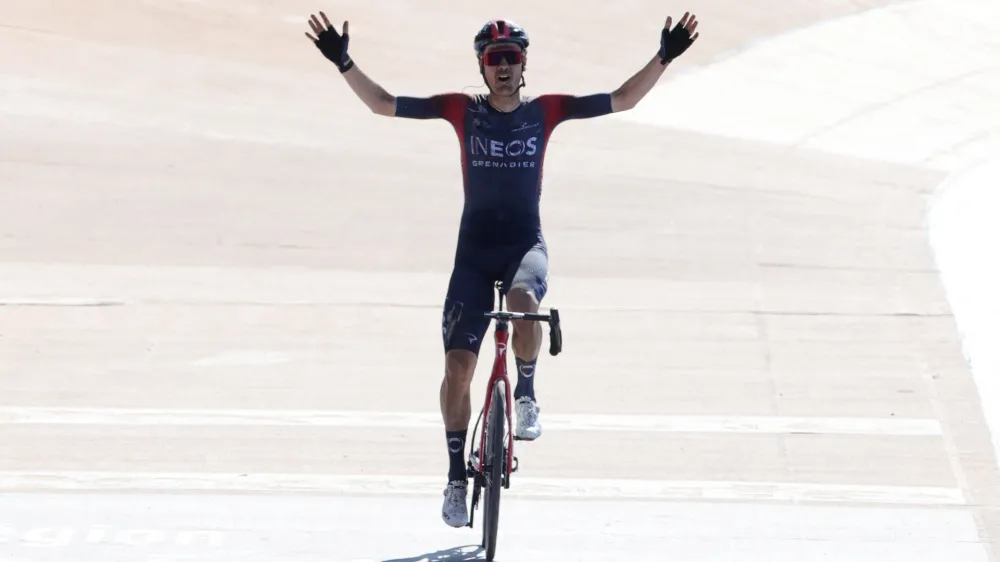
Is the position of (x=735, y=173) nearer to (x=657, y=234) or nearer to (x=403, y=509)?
(x=657, y=234)

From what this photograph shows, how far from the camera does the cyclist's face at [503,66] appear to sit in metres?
7.18

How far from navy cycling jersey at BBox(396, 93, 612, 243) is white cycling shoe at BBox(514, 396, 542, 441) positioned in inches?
31.6

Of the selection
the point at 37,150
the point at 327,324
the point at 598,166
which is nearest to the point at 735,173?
the point at 598,166

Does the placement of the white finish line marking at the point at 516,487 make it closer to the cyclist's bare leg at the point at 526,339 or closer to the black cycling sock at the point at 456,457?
the black cycling sock at the point at 456,457

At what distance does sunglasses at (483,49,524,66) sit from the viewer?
7.18 m

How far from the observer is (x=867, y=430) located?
29.8ft

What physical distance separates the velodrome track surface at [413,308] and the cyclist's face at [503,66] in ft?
7.19

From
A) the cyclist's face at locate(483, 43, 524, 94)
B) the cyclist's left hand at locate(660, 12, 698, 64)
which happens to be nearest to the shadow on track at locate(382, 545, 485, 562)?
the cyclist's face at locate(483, 43, 524, 94)

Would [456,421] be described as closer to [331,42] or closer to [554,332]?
[554,332]

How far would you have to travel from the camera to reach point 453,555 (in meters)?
7.18

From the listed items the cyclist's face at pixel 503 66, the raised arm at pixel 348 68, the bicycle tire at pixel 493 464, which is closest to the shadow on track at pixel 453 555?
the bicycle tire at pixel 493 464

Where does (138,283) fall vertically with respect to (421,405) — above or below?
above

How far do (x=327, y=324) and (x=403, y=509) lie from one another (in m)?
3.19

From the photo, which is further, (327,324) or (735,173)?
(735,173)
